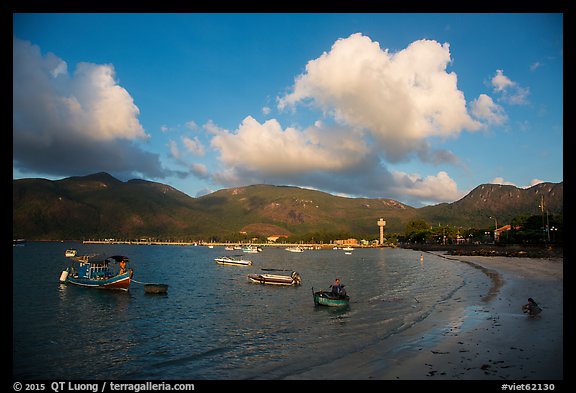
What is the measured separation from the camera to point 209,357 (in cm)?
2286

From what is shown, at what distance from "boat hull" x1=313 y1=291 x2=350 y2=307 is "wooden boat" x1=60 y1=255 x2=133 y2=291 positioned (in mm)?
28015

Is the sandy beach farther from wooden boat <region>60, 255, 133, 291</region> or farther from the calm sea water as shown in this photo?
wooden boat <region>60, 255, 133, 291</region>

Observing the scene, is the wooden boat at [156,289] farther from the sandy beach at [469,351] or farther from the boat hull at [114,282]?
the sandy beach at [469,351]

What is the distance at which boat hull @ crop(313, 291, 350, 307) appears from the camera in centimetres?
3897

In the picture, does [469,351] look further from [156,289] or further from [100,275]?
[100,275]

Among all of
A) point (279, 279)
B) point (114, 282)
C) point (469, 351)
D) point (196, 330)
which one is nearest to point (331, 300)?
point (196, 330)

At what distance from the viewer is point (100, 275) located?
56125 millimetres

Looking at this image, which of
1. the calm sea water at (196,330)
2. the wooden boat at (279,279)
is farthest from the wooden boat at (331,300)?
the wooden boat at (279,279)

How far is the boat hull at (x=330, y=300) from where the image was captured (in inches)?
1534

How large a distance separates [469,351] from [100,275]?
51710mm
